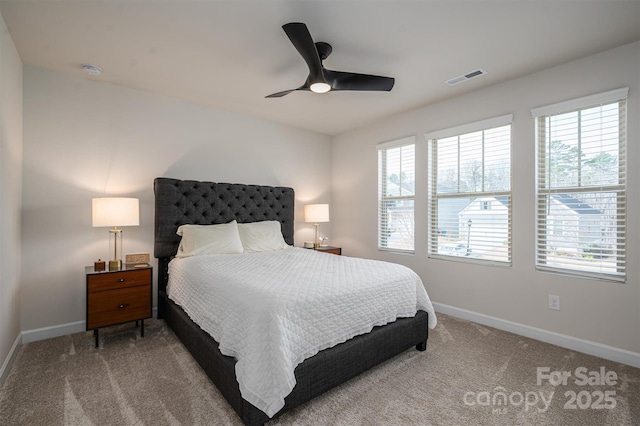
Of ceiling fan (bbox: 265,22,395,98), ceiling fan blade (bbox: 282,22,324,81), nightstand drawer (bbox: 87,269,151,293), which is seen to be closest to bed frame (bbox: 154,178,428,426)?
nightstand drawer (bbox: 87,269,151,293)

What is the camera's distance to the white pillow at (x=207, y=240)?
10.4 feet

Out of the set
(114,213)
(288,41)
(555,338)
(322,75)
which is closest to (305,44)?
(322,75)

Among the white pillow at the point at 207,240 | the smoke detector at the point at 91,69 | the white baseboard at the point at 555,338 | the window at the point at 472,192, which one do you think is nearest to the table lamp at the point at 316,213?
the white pillow at the point at 207,240

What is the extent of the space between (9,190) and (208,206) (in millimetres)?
1678

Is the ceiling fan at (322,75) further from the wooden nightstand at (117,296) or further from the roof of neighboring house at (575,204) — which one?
the wooden nightstand at (117,296)

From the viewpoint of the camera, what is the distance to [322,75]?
2.31 m

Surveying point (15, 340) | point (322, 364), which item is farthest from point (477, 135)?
Answer: point (15, 340)

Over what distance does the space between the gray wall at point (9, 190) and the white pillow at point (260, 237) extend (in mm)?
1951

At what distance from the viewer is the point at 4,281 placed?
2225 mm

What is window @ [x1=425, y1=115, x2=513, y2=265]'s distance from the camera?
318 cm

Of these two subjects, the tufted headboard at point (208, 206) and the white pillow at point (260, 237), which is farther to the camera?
the white pillow at point (260, 237)

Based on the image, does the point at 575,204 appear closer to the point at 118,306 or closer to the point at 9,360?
the point at 118,306

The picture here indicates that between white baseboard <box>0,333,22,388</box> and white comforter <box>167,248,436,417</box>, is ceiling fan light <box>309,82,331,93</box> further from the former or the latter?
white baseboard <box>0,333,22,388</box>

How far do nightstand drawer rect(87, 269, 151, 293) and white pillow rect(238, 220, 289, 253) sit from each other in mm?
1050
